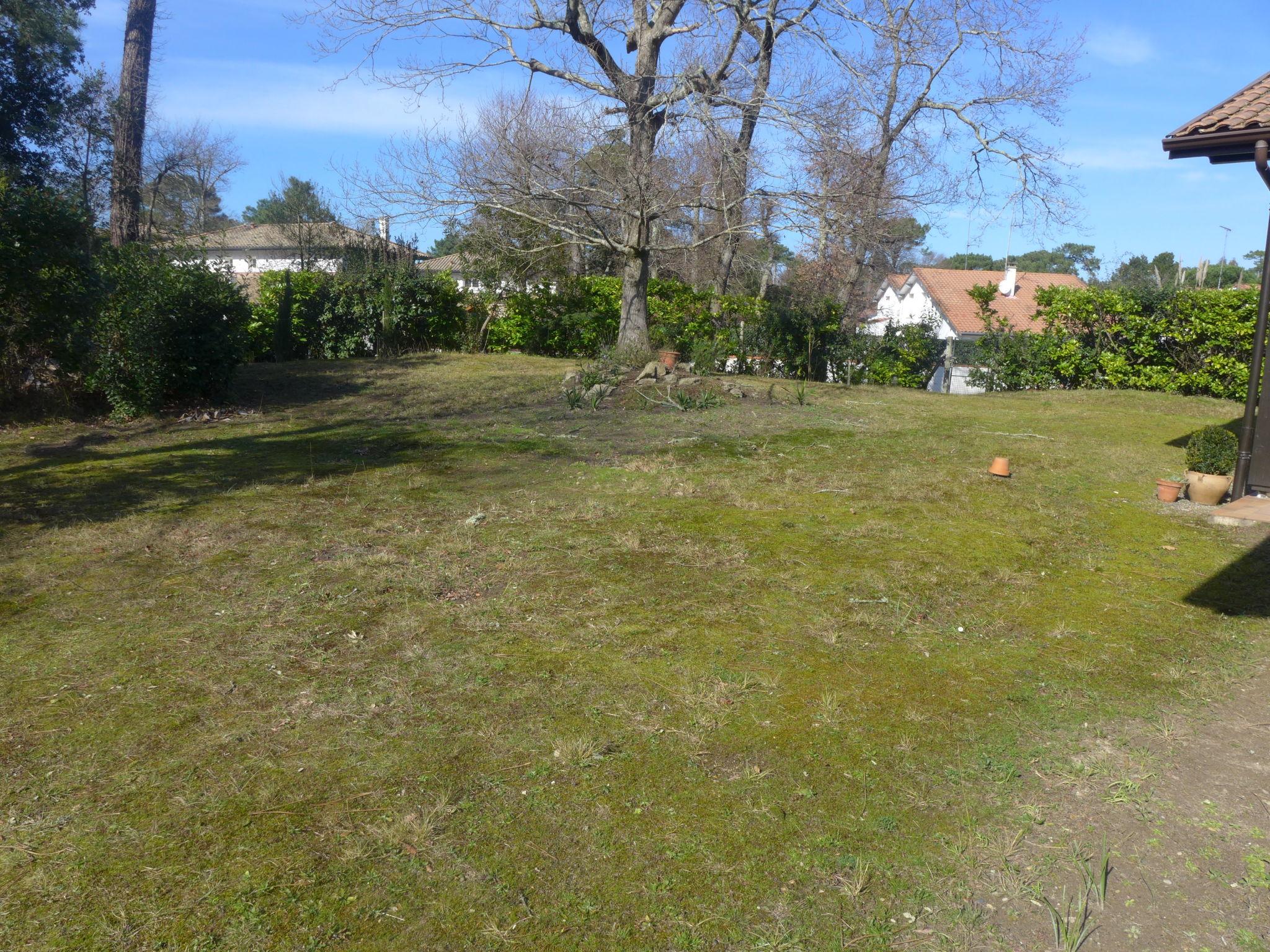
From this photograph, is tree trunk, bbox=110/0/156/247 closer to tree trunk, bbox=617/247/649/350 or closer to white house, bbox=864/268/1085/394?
tree trunk, bbox=617/247/649/350

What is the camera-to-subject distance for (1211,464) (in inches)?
281

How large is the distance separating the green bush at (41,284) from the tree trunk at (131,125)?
7619 millimetres


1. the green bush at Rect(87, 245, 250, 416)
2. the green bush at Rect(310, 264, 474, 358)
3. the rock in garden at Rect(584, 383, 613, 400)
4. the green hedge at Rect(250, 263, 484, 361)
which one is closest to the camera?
the green bush at Rect(87, 245, 250, 416)

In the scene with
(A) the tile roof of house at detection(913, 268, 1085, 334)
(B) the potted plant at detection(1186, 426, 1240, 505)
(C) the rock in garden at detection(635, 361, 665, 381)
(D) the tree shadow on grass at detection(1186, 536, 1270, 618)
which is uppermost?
(A) the tile roof of house at detection(913, 268, 1085, 334)

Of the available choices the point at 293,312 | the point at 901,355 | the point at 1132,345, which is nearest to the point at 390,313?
the point at 293,312

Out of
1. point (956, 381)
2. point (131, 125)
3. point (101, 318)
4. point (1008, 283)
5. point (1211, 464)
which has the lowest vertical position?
point (1211, 464)

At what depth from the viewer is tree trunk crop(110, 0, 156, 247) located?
16.4 meters

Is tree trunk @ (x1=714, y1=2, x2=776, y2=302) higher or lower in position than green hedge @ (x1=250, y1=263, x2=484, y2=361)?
higher

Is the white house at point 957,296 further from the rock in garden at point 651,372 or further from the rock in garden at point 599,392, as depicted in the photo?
the rock in garden at point 599,392

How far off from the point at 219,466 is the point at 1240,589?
8.34 m

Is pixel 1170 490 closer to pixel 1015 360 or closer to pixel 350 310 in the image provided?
pixel 1015 360

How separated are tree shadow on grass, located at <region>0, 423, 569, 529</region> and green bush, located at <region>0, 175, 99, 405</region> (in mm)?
1435

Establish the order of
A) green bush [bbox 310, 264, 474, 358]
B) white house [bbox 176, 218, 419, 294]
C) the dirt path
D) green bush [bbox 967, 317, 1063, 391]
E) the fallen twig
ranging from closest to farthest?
the dirt path, the fallen twig, green bush [bbox 967, 317, 1063, 391], green bush [bbox 310, 264, 474, 358], white house [bbox 176, 218, 419, 294]

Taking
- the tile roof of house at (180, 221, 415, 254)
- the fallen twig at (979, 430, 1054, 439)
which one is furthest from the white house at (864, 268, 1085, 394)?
the fallen twig at (979, 430, 1054, 439)
